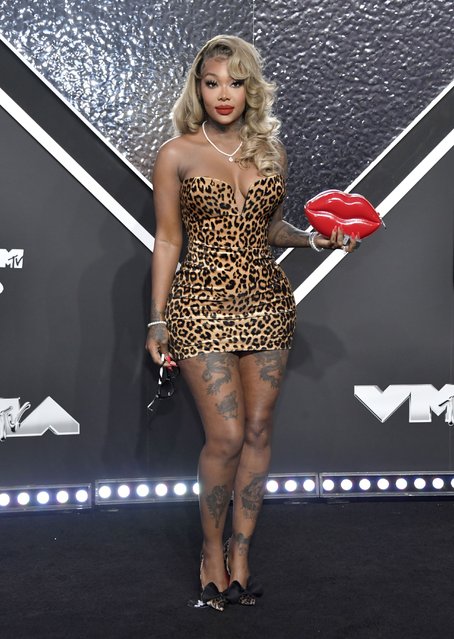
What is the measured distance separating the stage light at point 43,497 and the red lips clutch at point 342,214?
5.40 ft

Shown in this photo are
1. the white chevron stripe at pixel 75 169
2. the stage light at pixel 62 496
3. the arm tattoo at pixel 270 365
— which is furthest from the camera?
the stage light at pixel 62 496

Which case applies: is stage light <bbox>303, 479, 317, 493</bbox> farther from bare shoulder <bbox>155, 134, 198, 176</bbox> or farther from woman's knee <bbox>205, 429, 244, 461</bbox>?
bare shoulder <bbox>155, 134, 198, 176</bbox>

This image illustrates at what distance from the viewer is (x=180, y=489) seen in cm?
359

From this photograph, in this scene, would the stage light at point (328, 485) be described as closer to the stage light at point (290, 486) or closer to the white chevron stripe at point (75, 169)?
the stage light at point (290, 486)

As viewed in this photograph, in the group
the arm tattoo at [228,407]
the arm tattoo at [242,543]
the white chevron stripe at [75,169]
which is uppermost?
the white chevron stripe at [75,169]

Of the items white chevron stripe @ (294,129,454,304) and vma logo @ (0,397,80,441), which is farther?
white chevron stripe @ (294,129,454,304)

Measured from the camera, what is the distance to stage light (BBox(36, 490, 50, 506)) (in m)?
3.49

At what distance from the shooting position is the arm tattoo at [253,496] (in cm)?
263

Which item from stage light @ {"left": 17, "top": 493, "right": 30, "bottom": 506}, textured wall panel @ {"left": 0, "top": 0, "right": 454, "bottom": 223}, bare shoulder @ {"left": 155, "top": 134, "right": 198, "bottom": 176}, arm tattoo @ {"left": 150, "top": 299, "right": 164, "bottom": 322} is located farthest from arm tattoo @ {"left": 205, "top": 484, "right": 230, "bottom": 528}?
textured wall panel @ {"left": 0, "top": 0, "right": 454, "bottom": 223}

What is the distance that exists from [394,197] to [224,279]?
136 cm

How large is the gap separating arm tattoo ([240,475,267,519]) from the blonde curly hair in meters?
0.96

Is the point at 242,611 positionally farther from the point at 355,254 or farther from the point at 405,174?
the point at 405,174

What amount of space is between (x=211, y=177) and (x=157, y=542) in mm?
1395

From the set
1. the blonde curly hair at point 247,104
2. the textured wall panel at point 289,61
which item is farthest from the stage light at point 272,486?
the blonde curly hair at point 247,104
